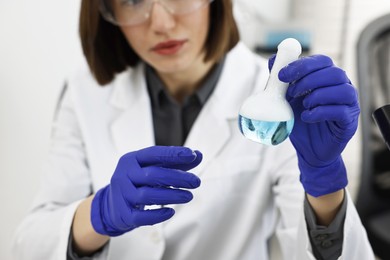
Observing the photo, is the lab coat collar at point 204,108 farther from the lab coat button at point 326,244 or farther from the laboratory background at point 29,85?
the laboratory background at point 29,85

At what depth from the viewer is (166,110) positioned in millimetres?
988

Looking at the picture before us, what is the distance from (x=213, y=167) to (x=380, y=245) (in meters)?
0.63

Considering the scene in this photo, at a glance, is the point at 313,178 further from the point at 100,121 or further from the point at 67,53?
the point at 67,53

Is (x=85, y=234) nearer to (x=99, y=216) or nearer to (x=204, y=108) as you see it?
(x=99, y=216)

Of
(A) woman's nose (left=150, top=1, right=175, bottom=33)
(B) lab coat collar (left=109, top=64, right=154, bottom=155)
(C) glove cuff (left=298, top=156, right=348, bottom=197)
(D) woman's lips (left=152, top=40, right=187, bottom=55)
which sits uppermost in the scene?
(A) woman's nose (left=150, top=1, right=175, bottom=33)

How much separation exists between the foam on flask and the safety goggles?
346mm

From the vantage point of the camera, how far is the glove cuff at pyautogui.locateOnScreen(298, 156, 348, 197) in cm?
62

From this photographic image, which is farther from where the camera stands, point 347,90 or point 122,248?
point 122,248

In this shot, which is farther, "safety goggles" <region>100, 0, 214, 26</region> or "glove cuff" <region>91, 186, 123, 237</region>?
"safety goggles" <region>100, 0, 214, 26</region>

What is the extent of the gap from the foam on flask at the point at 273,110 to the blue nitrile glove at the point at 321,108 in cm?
1

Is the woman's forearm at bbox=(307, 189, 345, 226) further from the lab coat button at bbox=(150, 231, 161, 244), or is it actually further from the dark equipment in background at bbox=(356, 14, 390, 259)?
the dark equipment in background at bbox=(356, 14, 390, 259)

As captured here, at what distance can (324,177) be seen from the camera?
2.04 feet

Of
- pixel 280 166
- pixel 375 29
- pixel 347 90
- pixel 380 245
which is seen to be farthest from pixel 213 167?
pixel 375 29

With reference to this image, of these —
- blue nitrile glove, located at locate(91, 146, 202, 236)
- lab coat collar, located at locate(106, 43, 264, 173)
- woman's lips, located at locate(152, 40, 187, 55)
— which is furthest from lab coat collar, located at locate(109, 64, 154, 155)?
blue nitrile glove, located at locate(91, 146, 202, 236)
